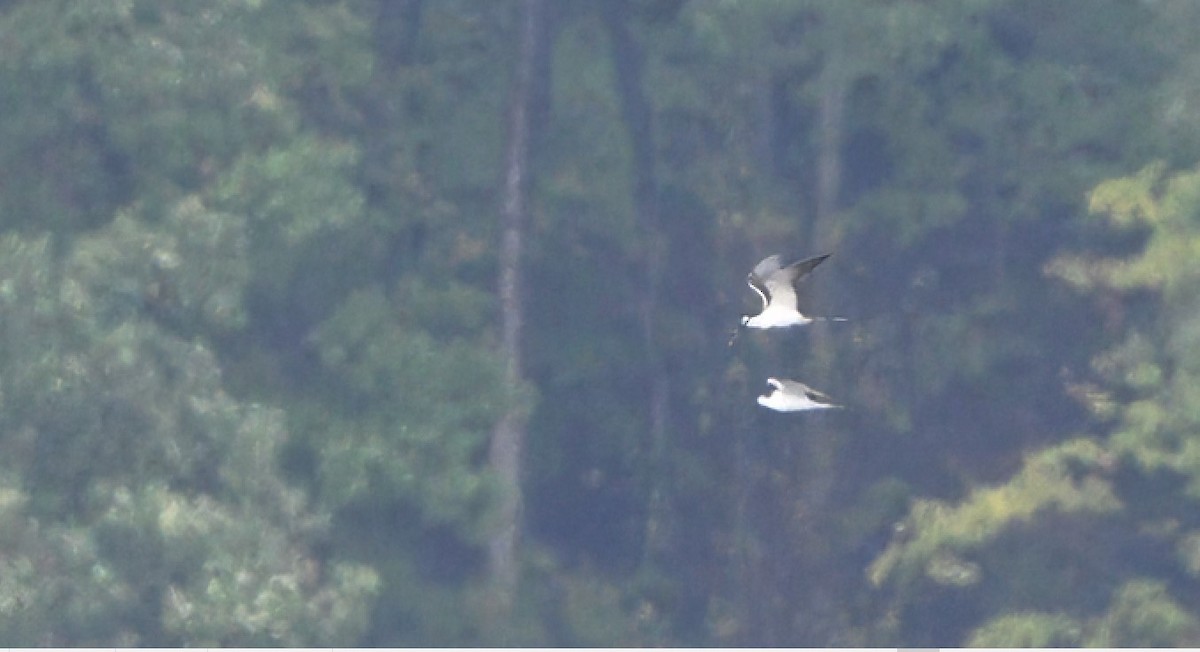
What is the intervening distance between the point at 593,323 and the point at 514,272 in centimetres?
83

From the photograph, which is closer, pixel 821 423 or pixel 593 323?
pixel 821 423

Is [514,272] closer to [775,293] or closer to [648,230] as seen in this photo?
[648,230]

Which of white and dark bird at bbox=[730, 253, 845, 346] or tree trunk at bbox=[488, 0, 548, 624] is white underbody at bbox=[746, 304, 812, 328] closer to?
white and dark bird at bbox=[730, 253, 845, 346]

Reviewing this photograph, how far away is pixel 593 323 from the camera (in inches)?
887

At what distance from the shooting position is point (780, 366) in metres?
22.1

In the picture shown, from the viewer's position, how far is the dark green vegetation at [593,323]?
1934 centimetres

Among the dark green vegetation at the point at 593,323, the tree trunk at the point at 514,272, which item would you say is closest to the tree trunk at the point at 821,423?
the dark green vegetation at the point at 593,323

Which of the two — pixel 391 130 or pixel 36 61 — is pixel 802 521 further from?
pixel 36 61

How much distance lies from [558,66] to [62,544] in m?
6.01

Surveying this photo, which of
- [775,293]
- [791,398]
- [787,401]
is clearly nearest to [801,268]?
[775,293]

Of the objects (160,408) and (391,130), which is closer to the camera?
(160,408)

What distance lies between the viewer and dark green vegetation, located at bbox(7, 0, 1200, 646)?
1934cm

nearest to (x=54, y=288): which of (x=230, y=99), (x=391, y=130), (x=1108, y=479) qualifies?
(x=230, y=99)

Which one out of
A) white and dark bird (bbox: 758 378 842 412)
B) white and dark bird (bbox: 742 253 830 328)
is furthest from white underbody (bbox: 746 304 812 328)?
white and dark bird (bbox: 758 378 842 412)
